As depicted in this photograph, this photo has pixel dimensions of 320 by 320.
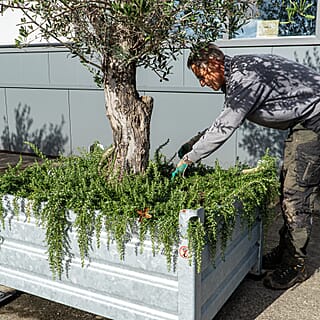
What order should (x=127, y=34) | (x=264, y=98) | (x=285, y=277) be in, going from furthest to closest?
(x=285, y=277)
(x=264, y=98)
(x=127, y=34)

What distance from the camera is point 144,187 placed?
277 centimetres

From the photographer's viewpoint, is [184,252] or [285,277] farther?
[285,277]

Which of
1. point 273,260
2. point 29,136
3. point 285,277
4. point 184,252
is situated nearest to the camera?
point 184,252

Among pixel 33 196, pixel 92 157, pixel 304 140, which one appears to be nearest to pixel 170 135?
pixel 92 157

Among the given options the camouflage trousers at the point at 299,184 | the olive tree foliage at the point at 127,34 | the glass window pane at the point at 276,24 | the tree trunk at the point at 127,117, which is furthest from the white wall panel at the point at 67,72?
the camouflage trousers at the point at 299,184

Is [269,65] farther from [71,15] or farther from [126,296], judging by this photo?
[126,296]

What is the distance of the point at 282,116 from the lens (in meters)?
2.99

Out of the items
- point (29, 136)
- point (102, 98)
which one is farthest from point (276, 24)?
point (29, 136)

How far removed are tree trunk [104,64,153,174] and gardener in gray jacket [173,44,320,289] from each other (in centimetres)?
31

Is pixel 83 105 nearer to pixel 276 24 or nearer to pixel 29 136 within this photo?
pixel 29 136

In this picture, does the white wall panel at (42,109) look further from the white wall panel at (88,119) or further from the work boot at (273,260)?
the work boot at (273,260)

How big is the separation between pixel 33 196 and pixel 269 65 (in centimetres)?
171

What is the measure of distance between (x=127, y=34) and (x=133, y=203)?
0.99 m

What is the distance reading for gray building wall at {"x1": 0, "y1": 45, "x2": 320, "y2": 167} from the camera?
225 inches
